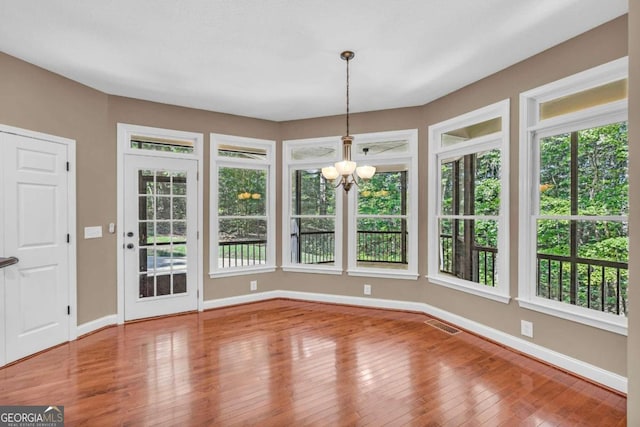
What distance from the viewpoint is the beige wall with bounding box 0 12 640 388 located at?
2729 mm

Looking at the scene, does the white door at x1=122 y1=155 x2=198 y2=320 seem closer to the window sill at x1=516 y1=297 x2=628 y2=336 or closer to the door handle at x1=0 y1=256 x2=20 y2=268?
the door handle at x1=0 y1=256 x2=20 y2=268

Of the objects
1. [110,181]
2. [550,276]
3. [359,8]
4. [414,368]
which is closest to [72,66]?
[110,181]

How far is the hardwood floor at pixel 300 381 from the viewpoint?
221cm

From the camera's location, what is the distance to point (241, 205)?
490cm

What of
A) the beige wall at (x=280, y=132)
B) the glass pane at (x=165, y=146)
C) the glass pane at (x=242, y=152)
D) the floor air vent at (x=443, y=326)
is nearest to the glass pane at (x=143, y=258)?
the beige wall at (x=280, y=132)

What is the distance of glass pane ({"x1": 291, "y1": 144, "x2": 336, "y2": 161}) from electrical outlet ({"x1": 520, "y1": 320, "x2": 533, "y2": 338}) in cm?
306

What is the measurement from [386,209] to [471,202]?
3.82 feet

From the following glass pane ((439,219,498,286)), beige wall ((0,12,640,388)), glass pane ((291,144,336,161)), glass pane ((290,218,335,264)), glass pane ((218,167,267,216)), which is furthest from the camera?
glass pane ((290,218,335,264))

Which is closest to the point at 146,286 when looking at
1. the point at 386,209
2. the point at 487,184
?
the point at 386,209

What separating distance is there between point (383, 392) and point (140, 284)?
3.26 metres

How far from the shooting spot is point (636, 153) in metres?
1.93

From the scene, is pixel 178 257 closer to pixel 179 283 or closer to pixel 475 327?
pixel 179 283

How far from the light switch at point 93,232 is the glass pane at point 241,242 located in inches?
56.1

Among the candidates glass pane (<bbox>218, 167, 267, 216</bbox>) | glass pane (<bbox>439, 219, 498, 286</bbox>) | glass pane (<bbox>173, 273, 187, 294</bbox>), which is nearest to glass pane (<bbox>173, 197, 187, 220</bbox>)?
glass pane (<bbox>218, 167, 267, 216</bbox>)
